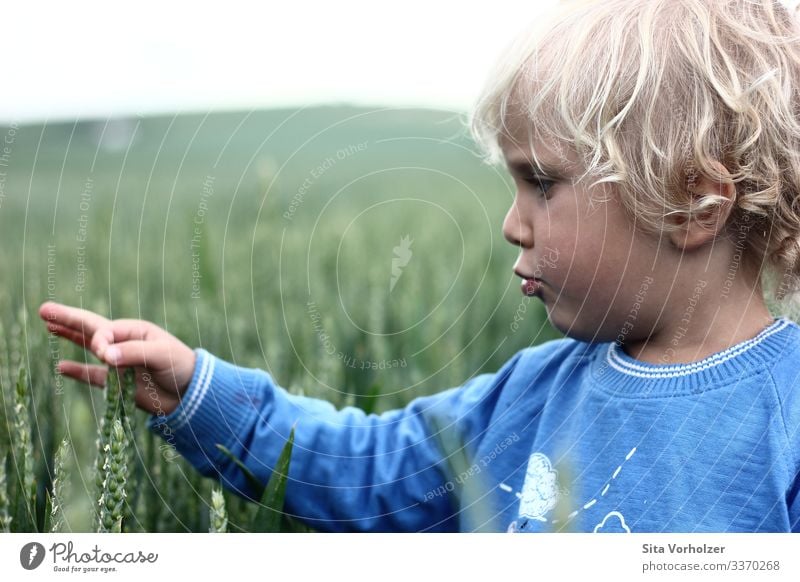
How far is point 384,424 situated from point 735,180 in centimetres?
39

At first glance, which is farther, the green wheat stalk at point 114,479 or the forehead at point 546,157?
the forehead at point 546,157

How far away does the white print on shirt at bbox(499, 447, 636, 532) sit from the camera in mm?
879

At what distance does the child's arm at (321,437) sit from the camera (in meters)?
0.93

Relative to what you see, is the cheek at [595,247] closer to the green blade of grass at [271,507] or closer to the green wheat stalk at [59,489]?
the green blade of grass at [271,507]

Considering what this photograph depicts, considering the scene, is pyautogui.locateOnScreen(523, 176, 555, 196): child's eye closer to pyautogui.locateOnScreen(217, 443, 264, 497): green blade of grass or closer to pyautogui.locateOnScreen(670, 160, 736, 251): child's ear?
pyautogui.locateOnScreen(670, 160, 736, 251): child's ear

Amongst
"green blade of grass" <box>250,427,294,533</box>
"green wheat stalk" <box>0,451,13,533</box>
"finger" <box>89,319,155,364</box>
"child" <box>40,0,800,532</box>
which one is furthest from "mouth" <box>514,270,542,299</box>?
"green wheat stalk" <box>0,451,13,533</box>

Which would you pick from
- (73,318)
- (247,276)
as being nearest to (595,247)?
(73,318)

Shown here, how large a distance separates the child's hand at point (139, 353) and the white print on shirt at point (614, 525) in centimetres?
39

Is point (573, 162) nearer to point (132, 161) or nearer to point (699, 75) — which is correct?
point (699, 75)

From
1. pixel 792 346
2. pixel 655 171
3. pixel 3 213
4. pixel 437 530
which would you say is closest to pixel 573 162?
pixel 655 171

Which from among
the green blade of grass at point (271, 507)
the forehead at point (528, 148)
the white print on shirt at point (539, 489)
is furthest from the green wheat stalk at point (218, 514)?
the forehead at point (528, 148)

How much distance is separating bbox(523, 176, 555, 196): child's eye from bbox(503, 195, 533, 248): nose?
2cm

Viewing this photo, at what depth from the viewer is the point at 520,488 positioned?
917 mm

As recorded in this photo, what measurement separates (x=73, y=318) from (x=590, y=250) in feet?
1.50
